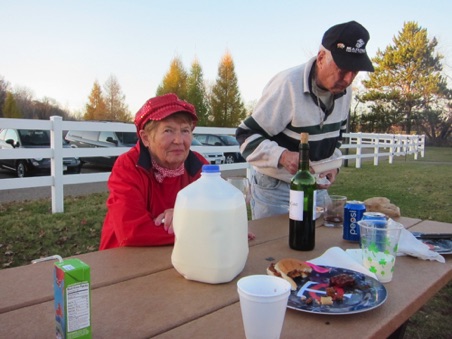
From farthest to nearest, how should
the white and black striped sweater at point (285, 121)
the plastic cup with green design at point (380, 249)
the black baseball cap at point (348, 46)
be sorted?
the white and black striped sweater at point (285, 121) < the black baseball cap at point (348, 46) < the plastic cup with green design at point (380, 249)

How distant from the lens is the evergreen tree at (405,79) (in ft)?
126

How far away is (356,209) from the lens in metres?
1.86

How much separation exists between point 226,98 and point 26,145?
20.9 meters

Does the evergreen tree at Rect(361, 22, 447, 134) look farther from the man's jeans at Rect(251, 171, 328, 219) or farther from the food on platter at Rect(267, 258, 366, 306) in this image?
the food on platter at Rect(267, 258, 366, 306)

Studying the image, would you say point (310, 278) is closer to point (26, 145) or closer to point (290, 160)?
point (290, 160)

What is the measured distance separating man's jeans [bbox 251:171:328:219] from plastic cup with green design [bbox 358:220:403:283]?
96 centimetres

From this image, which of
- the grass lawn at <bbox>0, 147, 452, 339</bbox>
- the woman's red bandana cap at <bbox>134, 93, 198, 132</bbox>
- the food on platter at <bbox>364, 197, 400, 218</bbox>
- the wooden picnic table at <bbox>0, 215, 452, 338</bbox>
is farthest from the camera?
the grass lawn at <bbox>0, 147, 452, 339</bbox>

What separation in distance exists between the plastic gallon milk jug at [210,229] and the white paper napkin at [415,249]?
705mm

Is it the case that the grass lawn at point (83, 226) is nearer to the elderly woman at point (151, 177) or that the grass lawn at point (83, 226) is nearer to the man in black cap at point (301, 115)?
the man in black cap at point (301, 115)

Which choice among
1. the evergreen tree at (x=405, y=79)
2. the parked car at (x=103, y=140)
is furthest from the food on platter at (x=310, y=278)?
the evergreen tree at (x=405, y=79)

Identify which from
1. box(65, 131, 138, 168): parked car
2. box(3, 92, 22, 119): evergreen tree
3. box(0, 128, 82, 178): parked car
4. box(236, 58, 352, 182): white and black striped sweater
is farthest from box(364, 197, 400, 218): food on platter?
box(3, 92, 22, 119): evergreen tree

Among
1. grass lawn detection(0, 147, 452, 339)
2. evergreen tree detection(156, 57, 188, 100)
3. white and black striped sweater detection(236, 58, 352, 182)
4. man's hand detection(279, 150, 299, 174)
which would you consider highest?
evergreen tree detection(156, 57, 188, 100)

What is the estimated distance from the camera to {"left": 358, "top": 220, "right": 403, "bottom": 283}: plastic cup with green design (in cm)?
136

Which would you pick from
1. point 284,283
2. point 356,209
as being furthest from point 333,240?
point 284,283
